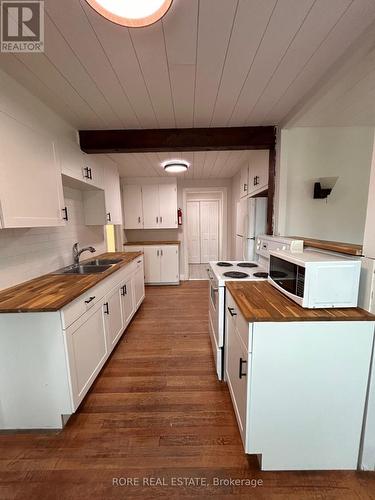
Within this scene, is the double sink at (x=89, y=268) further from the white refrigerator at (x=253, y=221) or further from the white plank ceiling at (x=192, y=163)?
the white refrigerator at (x=253, y=221)

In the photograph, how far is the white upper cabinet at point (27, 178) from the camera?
1.34 meters

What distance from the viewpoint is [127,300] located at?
2717 millimetres

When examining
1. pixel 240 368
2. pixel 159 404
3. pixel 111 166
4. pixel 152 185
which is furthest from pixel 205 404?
pixel 152 185

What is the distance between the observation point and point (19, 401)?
1.42 m

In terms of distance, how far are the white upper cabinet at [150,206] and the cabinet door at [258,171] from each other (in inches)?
75.1

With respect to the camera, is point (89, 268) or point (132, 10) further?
point (89, 268)

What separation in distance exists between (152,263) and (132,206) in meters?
1.31

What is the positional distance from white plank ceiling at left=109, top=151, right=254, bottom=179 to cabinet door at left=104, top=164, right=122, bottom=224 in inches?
8.8

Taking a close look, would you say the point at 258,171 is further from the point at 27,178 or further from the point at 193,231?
the point at 193,231

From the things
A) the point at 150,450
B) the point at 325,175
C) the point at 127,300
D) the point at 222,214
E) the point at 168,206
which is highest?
the point at 325,175

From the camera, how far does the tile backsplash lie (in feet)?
5.39

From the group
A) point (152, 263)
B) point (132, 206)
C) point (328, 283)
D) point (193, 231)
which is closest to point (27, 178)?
A: point (328, 283)

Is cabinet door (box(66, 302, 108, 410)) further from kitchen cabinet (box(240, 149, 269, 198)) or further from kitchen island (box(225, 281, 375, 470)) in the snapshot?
kitchen cabinet (box(240, 149, 269, 198))

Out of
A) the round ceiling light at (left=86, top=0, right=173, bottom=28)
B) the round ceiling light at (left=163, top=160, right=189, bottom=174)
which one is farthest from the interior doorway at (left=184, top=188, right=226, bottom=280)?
the round ceiling light at (left=86, top=0, right=173, bottom=28)
